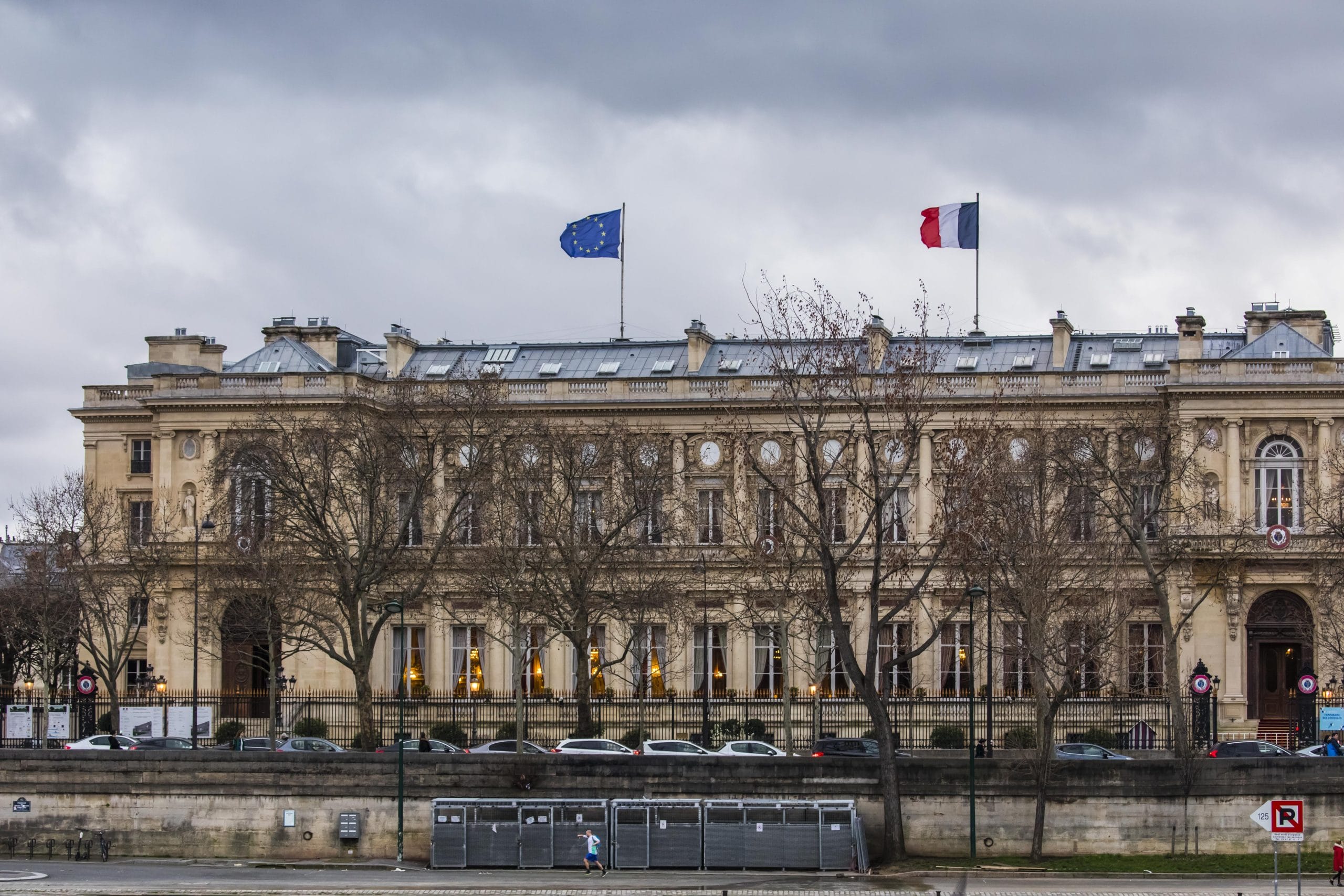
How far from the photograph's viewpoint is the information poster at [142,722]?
7631cm

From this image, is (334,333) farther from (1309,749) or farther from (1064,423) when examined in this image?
(1309,749)

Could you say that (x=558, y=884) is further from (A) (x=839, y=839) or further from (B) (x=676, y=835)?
(A) (x=839, y=839)

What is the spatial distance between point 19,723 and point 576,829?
26739mm

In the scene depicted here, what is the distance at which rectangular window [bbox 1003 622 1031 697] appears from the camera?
233 feet

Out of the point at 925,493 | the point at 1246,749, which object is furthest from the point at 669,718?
the point at 1246,749

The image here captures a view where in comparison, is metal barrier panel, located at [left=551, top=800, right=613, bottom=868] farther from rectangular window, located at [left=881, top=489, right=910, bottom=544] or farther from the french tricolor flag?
the french tricolor flag

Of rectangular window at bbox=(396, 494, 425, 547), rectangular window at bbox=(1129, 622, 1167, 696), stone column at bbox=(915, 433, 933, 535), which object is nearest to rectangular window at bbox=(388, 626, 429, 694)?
rectangular window at bbox=(396, 494, 425, 547)

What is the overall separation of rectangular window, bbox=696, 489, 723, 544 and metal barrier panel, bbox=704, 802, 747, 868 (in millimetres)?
35132

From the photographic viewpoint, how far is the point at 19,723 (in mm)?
72250

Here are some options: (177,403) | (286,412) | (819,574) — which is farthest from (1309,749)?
(177,403)

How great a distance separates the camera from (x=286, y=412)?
89.2 meters

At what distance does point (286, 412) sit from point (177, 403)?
21.4ft

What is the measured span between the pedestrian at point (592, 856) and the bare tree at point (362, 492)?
1500 cm

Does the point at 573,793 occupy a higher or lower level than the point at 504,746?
lower
